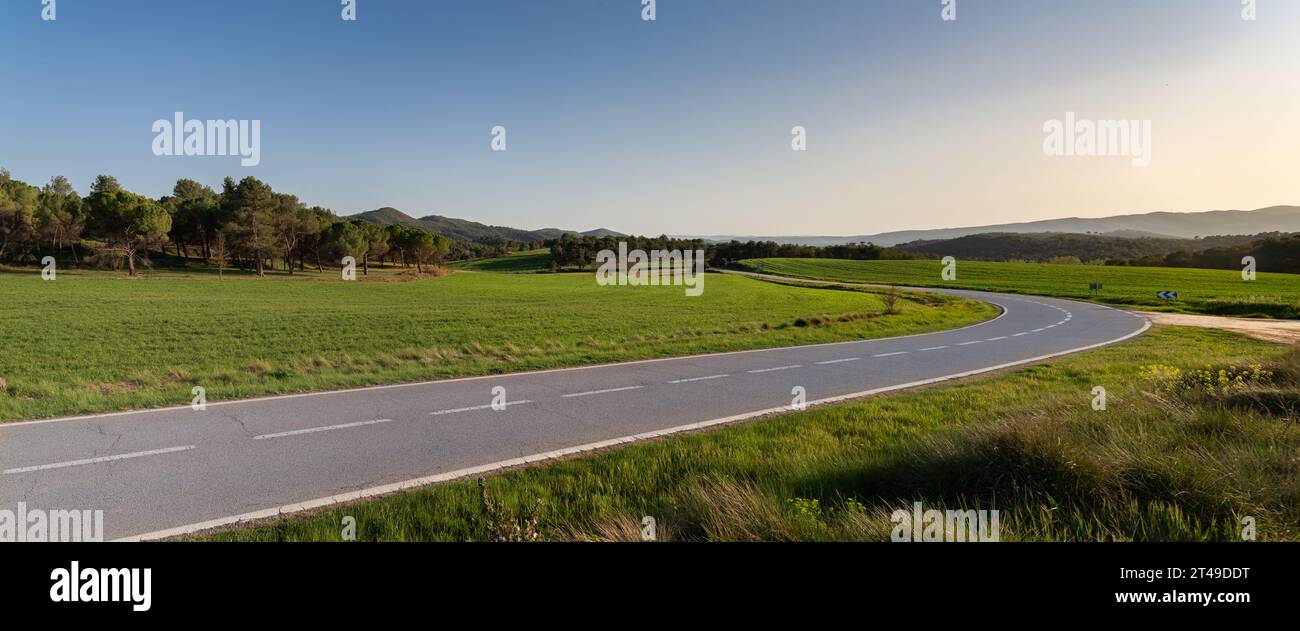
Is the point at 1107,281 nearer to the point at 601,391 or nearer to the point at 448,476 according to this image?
the point at 601,391

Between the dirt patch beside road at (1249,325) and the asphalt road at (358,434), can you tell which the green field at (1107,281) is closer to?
the dirt patch beside road at (1249,325)

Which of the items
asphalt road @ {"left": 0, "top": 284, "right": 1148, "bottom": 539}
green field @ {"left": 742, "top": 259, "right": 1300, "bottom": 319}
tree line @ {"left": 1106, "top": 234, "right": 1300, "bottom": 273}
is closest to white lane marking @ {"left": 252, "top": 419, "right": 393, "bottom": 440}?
asphalt road @ {"left": 0, "top": 284, "right": 1148, "bottom": 539}

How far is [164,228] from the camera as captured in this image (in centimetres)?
6556

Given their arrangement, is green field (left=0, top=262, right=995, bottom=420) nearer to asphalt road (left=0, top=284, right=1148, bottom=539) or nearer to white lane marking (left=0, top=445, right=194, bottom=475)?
asphalt road (left=0, top=284, right=1148, bottom=539)

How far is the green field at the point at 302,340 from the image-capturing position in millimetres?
10102

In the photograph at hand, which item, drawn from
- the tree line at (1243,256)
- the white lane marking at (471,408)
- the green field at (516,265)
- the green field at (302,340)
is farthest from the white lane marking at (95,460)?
the tree line at (1243,256)

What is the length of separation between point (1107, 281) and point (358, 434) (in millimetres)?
76603

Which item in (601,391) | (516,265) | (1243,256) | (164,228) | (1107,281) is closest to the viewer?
(601,391)

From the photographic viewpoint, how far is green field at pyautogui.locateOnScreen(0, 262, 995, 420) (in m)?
10.1

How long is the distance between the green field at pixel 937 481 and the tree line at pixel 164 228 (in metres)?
75.2

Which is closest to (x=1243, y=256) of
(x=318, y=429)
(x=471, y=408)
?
(x=471, y=408)

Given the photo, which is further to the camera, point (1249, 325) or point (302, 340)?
point (1249, 325)
